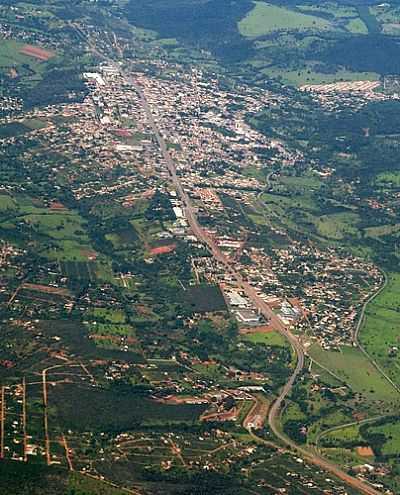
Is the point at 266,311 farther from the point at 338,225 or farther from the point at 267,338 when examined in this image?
the point at 338,225

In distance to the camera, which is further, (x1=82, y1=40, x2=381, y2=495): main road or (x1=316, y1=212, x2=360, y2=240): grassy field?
(x1=316, y1=212, x2=360, y2=240): grassy field

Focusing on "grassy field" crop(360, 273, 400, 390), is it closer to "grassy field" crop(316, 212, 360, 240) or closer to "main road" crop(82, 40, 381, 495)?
"main road" crop(82, 40, 381, 495)

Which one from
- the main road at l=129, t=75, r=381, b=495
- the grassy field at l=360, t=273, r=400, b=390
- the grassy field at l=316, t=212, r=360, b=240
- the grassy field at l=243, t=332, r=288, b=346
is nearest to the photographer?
the main road at l=129, t=75, r=381, b=495

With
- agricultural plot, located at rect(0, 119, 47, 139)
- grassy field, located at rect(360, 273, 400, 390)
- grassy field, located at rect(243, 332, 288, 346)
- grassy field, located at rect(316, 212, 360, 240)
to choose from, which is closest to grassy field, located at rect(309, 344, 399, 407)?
grassy field, located at rect(360, 273, 400, 390)

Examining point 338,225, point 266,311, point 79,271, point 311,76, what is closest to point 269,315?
point 266,311

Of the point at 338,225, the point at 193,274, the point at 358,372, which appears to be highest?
the point at 193,274

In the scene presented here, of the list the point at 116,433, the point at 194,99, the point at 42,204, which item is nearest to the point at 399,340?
the point at 116,433
